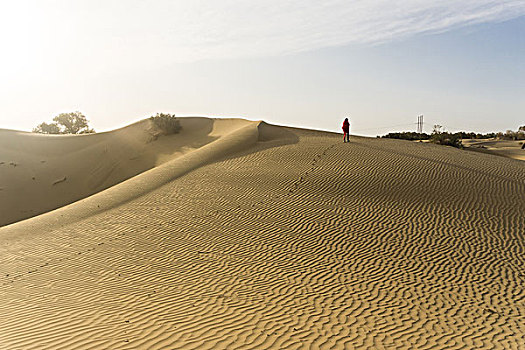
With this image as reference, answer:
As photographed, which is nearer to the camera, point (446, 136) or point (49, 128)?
point (446, 136)

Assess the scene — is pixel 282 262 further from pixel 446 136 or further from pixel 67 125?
pixel 67 125

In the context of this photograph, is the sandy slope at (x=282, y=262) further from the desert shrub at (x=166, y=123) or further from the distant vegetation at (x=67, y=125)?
the distant vegetation at (x=67, y=125)

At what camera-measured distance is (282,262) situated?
9.45m

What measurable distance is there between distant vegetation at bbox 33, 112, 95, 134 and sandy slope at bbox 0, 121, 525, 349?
4582cm

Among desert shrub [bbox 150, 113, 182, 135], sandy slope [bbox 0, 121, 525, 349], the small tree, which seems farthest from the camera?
the small tree

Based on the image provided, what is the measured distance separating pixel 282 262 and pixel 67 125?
5755 centimetres

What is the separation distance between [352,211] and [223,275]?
5.73 m

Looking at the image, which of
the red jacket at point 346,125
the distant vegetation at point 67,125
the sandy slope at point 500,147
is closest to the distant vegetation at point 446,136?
the sandy slope at point 500,147

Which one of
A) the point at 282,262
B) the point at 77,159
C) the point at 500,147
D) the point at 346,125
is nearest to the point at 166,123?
the point at 77,159

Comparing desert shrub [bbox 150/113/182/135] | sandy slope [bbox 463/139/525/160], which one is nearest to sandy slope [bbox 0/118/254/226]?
desert shrub [bbox 150/113/182/135]

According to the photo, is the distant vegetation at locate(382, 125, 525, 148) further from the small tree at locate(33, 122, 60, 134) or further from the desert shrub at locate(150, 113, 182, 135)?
the small tree at locate(33, 122, 60, 134)

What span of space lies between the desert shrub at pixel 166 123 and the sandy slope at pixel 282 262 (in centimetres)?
1391

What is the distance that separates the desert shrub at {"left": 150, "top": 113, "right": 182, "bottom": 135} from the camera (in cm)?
3161

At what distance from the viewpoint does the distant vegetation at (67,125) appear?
5669 centimetres
